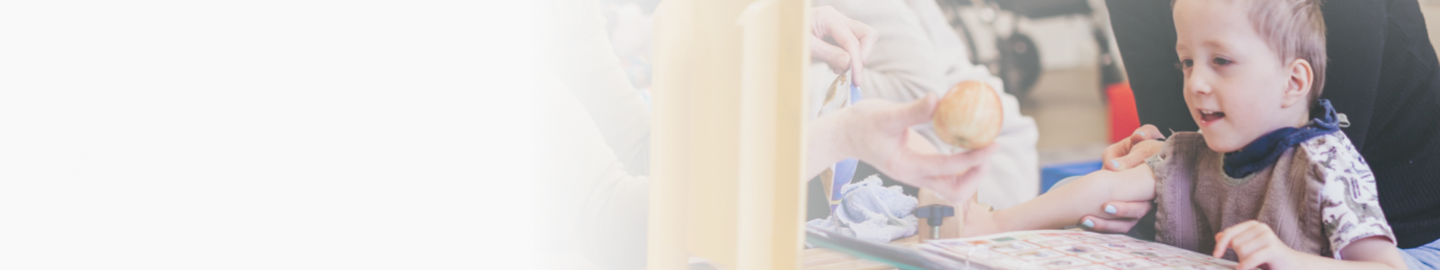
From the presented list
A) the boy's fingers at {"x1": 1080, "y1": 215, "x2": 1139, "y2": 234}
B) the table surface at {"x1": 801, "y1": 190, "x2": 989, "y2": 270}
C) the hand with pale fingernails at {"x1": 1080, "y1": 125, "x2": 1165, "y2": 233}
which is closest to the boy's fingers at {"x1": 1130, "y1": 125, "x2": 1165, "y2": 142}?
the hand with pale fingernails at {"x1": 1080, "y1": 125, "x2": 1165, "y2": 233}

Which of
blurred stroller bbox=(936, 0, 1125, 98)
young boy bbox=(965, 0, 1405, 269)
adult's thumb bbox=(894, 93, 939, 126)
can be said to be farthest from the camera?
blurred stroller bbox=(936, 0, 1125, 98)

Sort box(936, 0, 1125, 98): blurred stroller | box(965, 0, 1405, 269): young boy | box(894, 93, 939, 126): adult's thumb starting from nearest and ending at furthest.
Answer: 1. box(894, 93, 939, 126): adult's thumb
2. box(965, 0, 1405, 269): young boy
3. box(936, 0, 1125, 98): blurred stroller

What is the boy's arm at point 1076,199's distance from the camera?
3.59ft

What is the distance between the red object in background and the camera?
108 centimetres

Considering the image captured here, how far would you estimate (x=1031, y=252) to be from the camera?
97 centimetres

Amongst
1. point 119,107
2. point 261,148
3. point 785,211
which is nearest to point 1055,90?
point 785,211

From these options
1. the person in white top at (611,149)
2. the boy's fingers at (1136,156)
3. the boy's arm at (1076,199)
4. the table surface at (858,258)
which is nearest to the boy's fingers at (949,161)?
the person in white top at (611,149)

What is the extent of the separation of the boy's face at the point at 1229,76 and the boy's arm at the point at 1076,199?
0.11m

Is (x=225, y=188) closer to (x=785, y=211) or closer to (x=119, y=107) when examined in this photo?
(x=119, y=107)

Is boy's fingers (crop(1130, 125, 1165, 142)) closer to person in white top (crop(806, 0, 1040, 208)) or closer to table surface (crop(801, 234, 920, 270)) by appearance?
person in white top (crop(806, 0, 1040, 208))

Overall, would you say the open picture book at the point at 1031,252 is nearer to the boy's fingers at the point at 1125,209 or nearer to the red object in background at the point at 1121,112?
the boy's fingers at the point at 1125,209

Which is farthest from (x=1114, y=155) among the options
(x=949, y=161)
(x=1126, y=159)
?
(x=949, y=161)

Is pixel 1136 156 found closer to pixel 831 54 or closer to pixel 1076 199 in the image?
pixel 1076 199

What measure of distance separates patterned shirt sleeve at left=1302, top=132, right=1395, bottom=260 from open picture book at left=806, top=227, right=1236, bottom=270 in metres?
0.12
